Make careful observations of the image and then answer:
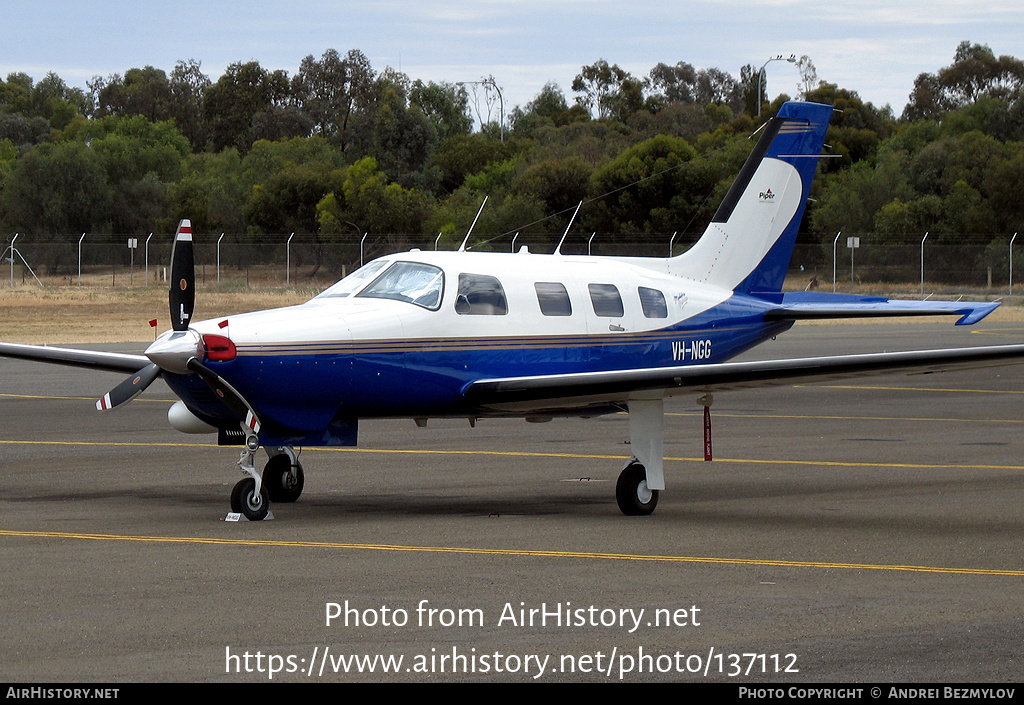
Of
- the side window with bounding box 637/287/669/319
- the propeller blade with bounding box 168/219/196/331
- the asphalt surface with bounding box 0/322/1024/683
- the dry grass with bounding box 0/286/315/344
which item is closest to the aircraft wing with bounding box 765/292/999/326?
the side window with bounding box 637/287/669/319

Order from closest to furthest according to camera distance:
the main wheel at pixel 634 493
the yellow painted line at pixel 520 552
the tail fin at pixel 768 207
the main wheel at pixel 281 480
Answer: the yellow painted line at pixel 520 552
the main wheel at pixel 634 493
the main wheel at pixel 281 480
the tail fin at pixel 768 207

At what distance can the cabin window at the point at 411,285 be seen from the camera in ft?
41.1

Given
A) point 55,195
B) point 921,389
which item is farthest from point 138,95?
point 921,389

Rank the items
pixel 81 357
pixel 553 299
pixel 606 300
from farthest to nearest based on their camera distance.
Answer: pixel 81 357 → pixel 606 300 → pixel 553 299

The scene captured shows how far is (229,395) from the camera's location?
37.0ft

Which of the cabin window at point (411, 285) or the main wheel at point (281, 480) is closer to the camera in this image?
the cabin window at point (411, 285)

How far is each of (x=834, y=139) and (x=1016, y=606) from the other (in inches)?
3014

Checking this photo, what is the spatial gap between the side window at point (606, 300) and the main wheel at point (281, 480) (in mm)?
3455

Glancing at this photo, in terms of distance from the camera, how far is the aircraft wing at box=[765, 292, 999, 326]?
1476 cm

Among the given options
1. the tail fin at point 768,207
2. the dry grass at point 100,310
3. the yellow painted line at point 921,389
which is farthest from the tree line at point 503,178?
the tail fin at point 768,207

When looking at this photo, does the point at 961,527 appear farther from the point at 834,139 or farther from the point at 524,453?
the point at 834,139

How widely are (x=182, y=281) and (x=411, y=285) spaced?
83.6 inches

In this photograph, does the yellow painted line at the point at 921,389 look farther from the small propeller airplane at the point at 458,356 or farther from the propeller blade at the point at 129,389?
the propeller blade at the point at 129,389

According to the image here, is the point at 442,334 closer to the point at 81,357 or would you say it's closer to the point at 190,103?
the point at 81,357
